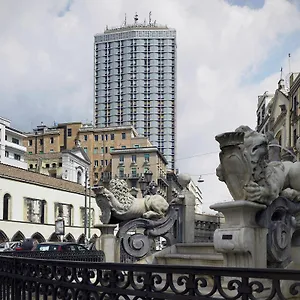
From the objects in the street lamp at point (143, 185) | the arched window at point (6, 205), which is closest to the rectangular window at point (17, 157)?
the arched window at point (6, 205)

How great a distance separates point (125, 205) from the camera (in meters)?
12.3

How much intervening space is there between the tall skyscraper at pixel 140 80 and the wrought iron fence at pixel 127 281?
136m

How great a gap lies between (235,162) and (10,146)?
240 ft

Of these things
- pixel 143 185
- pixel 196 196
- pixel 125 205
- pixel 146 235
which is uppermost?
pixel 143 185

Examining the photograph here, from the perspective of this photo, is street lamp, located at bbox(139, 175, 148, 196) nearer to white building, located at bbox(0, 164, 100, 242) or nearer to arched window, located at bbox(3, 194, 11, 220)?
white building, located at bbox(0, 164, 100, 242)

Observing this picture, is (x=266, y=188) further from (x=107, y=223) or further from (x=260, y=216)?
(x=107, y=223)

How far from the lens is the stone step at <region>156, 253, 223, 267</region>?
784 cm

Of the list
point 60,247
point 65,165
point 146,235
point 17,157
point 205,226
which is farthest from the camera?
point 17,157

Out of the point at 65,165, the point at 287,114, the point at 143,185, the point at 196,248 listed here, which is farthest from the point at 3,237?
the point at 196,248

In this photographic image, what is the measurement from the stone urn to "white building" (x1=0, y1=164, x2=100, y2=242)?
37.7 metres

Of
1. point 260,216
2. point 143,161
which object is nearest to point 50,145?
point 143,161

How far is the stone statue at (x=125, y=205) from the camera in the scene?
12008mm

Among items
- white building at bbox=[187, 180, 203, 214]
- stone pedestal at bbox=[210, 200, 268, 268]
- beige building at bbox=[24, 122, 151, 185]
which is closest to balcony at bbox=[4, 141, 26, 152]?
beige building at bbox=[24, 122, 151, 185]

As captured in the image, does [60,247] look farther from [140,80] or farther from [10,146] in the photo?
[140,80]
